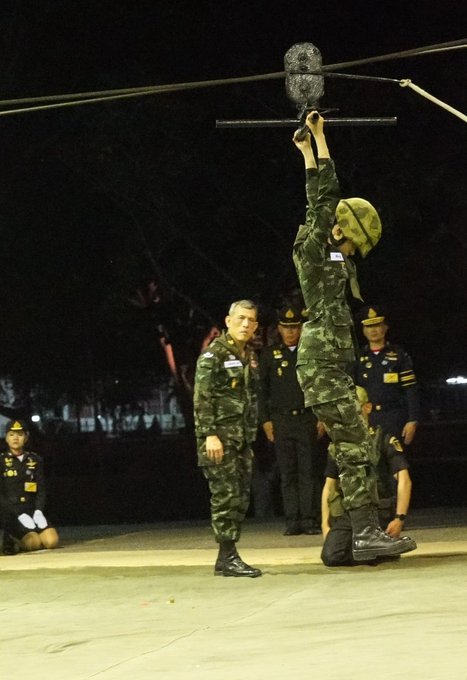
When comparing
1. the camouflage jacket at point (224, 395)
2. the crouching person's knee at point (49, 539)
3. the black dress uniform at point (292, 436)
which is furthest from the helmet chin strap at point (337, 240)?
the crouching person's knee at point (49, 539)

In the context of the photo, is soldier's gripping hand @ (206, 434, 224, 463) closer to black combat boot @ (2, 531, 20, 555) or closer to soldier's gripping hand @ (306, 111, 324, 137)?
soldier's gripping hand @ (306, 111, 324, 137)

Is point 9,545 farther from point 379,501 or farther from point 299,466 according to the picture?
point 379,501

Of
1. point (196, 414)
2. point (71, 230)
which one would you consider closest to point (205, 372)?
point (196, 414)

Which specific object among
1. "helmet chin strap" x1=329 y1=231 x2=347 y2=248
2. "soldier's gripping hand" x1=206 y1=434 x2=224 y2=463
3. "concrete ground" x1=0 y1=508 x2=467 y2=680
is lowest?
"concrete ground" x1=0 y1=508 x2=467 y2=680

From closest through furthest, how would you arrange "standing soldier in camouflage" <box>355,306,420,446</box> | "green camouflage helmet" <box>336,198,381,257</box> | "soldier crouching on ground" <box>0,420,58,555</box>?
"green camouflage helmet" <box>336,198,381,257</box>
"standing soldier in camouflage" <box>355,306,420,446</box>
"soldier crouching on ground" <box>0,420,58,555</box>

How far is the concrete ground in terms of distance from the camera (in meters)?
6.46

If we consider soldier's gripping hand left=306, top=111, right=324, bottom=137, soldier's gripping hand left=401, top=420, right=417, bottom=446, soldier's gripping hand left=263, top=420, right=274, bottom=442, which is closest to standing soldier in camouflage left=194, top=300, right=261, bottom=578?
soldier's gripping hand left=306, top=111, right=324, bottom=137

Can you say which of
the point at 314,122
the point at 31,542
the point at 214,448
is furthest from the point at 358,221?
the point at 31,542

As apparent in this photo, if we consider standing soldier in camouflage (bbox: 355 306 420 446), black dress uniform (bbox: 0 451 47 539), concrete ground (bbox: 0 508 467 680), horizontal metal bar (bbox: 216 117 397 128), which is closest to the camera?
concrete ground (bbox: 0 508 467 680)

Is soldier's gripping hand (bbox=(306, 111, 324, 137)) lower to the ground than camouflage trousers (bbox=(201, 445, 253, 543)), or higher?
higher

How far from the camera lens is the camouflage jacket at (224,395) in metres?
9.52

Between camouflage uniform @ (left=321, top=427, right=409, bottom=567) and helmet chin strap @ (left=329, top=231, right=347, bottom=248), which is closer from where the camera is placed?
helmet chin strap @ (left=329, top=231, right=347, bottom=248)

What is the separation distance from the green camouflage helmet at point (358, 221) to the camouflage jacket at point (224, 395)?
1.14 m

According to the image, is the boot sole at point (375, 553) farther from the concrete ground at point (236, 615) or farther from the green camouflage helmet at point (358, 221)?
the green camouflage helmet at point (358, 221)
